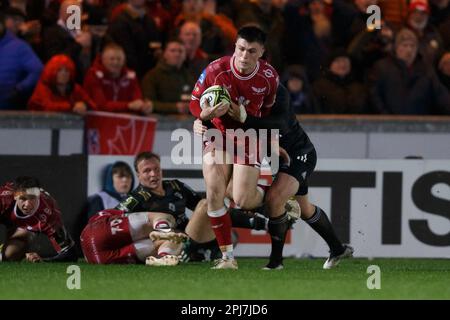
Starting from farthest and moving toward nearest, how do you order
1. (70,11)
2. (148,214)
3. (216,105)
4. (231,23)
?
(231,23) < (70,11) < (148,214) < (216,105)

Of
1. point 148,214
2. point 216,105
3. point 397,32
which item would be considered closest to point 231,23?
point 397,32

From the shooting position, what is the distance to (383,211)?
44.9 ft

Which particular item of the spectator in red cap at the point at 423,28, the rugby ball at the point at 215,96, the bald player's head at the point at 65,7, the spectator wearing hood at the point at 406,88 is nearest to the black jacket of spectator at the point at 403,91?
the spectator wearing hood at the point at 406,88

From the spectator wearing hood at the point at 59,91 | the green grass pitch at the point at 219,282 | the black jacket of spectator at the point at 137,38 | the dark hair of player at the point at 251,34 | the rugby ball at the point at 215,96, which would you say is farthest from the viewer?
the black jacket of spectator at the point at 137,38

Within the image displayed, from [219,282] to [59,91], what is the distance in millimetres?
5316

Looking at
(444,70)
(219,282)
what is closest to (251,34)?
(219,282)

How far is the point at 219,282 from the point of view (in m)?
9.78

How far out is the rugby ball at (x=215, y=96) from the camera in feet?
34.0

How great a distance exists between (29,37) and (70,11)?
0.59 meters

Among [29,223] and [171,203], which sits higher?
[171,203]

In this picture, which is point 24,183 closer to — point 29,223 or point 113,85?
point 29,223

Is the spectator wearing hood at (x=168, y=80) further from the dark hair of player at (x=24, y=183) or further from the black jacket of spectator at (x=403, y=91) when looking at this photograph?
the dark hair of player at (x=24, y=183)

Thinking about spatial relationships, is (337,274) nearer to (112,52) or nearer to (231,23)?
(112,52)

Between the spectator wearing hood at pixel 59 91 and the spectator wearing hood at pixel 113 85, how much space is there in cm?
14
